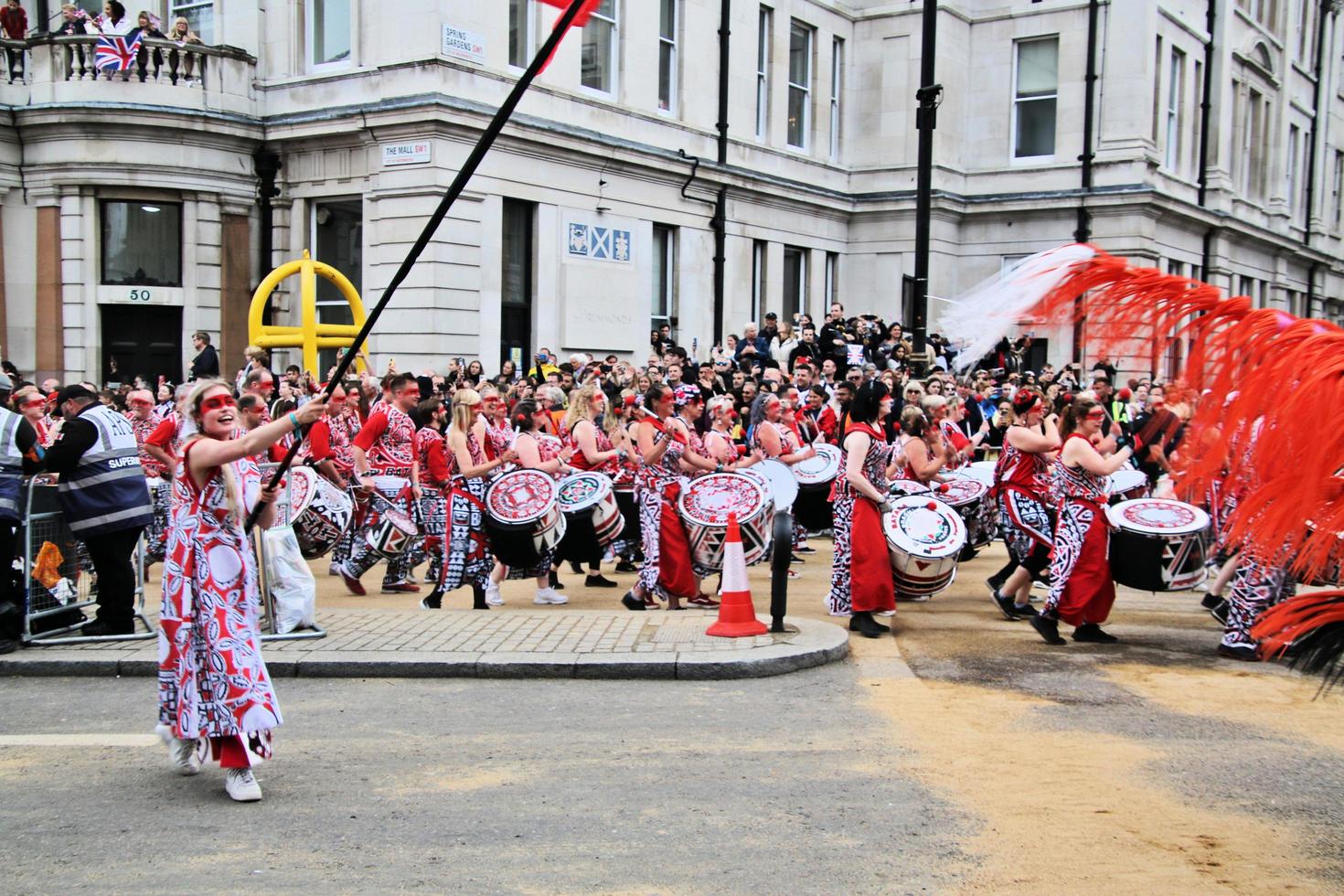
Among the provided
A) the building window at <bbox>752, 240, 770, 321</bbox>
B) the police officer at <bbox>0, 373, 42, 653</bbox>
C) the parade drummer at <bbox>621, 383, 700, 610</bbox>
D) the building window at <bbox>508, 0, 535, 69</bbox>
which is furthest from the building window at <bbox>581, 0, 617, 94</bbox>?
the police officer at <bbox>0, 373, 42, 653</bbox>

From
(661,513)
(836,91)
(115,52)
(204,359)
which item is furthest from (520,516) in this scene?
(836,91)

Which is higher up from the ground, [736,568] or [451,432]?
[451,432]

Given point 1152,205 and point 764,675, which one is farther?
point 1152,205

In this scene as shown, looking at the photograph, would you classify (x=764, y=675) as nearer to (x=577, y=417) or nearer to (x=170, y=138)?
(x=577, y=417)

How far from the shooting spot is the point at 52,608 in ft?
29.0

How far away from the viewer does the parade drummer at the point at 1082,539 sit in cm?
912

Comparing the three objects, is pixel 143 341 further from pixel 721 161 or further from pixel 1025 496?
pixel 1025 496

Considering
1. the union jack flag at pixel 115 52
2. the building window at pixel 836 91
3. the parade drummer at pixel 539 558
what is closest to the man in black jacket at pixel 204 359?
the union jack flag at pixel 115 52

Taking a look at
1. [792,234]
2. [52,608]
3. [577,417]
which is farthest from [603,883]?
[792,234]

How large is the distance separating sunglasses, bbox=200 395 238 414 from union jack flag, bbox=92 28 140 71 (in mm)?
17382

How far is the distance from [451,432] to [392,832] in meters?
5.62

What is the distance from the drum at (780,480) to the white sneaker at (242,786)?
690 centimetres

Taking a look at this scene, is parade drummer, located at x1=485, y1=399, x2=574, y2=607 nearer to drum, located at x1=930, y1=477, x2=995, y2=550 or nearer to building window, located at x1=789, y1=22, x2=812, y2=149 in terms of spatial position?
drum, located at x1=930, y1=477, x2=995, y2=550

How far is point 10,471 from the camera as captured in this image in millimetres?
8430
